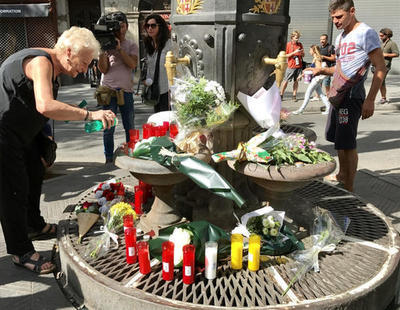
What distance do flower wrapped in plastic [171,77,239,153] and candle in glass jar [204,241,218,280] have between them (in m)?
0.79

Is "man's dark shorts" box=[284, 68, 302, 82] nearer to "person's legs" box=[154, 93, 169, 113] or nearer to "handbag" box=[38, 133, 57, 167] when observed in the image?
"person's legs" box=[154, 93, 169, 113]

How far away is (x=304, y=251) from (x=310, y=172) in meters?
0.57

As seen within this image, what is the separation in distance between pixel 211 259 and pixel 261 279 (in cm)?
36

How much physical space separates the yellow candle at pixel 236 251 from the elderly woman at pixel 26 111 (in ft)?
4.00

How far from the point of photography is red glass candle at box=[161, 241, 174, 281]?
2.37 meters

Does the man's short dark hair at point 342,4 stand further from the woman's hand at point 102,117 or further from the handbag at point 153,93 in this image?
the woman's hand at point 102,117

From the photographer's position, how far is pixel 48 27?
1582 centimetres

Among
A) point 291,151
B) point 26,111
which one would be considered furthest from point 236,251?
point 26,111

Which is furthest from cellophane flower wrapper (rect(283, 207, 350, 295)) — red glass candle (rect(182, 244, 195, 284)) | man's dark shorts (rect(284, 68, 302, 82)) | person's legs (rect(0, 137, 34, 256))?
man's dark shorts (rect(284, 68, 302, 82))

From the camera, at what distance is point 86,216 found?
312cm

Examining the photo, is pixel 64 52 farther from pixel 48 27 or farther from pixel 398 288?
pixel 48 27

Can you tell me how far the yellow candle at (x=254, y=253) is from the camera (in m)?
2.45

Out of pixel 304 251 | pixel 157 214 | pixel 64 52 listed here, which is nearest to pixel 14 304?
pixel 157 214

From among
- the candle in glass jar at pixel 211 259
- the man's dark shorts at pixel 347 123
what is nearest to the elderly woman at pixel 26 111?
the candle in glass jar at pixel 211 259
